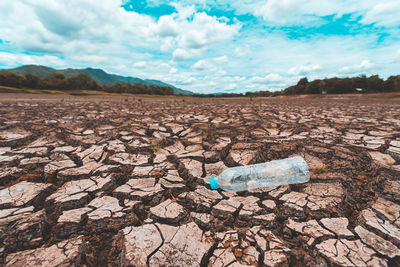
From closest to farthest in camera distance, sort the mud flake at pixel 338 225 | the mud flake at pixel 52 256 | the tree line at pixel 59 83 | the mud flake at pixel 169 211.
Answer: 1. the mud flake at pixel 52 256
2. the mud flake at pixel 338 225
3. the mud flake at pixel 169 211
4. the tree line at pixel 59 83

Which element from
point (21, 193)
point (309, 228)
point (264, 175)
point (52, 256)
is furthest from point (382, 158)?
point (21, 193)

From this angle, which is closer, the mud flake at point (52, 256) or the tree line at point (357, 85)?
the mud flake at point (52, 256)

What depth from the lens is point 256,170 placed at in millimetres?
1909

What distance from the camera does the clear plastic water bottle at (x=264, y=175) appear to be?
5.47ft

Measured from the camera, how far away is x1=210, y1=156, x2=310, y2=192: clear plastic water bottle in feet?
5.47

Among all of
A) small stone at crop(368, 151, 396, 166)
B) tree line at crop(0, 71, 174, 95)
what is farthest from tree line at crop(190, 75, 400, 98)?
small stone at crop(368, 151, 396, 166)

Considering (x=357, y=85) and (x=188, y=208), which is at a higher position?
→ (x=357, y=85)

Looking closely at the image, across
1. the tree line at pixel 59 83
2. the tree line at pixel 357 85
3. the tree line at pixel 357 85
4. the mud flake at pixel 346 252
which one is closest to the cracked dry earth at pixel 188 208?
the mud flake at pixel 346 252

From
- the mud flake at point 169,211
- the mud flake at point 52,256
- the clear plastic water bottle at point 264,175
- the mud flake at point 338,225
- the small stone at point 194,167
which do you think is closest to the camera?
the mud flake at point 52,256

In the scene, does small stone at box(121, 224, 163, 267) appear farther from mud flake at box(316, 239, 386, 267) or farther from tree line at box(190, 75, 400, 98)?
tree line at box(190, 75, 400, 98)

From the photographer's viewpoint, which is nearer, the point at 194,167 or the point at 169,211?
the point at 169,211

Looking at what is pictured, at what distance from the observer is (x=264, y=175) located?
1.86 meters

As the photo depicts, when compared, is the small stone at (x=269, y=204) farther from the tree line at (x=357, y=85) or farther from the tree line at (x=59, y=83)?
the tree line at (x=59, y=83)

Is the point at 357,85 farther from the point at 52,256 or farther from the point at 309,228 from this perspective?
the point at 52,256
